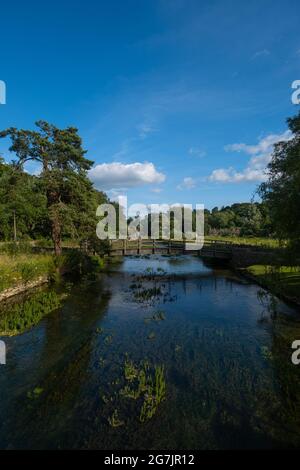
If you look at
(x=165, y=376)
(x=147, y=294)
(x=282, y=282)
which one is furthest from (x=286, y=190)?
(x=147, y=294)

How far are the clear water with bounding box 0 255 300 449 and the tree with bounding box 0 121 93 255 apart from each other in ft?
37.6

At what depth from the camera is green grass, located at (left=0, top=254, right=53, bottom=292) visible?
907 inches

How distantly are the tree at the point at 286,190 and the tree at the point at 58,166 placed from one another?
61.4ft

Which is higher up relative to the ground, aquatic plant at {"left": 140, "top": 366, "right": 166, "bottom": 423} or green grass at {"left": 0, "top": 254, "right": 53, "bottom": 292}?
green grass at {"left": 0, "top": 254, "right": 53, "bottom": 292}

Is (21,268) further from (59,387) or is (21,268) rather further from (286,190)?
(286,190)

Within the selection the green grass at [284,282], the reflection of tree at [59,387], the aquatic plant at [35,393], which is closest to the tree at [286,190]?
the green grass at [284,282]

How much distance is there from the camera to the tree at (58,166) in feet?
93.3

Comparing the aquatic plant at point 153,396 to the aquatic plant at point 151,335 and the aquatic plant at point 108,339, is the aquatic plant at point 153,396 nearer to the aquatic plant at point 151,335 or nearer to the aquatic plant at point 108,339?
the aquatic plant at point 151,335

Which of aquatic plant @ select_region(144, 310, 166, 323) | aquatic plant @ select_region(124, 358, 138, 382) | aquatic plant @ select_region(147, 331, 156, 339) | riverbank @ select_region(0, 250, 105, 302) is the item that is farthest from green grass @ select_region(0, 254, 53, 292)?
aquatic plant @ select_region(124, 358, 138, 382)

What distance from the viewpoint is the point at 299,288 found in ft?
75.9

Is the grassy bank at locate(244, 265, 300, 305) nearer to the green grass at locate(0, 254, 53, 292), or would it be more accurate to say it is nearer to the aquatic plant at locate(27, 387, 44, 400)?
the aquatic plant at locate(27, 387, 44, 400)

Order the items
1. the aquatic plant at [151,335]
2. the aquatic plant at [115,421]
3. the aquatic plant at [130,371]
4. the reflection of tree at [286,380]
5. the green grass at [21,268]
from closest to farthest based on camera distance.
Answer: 1. the reflection of tree at [286,380]
2. the aquatic plant at [115,421]
3. the aquatic plant at [130,371]
4. the aquatic plant at [151,335]
5. the green grass at [21,268]
